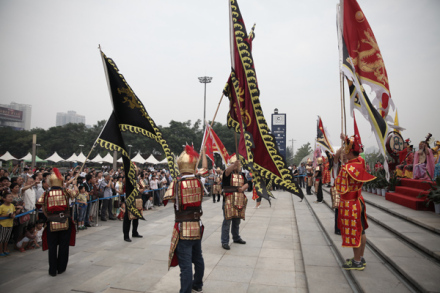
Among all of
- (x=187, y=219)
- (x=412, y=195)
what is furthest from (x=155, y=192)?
(x=412, y=195)

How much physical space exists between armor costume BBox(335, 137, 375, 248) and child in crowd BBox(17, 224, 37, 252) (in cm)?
640

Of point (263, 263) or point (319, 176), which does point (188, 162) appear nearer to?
point (263, 263)

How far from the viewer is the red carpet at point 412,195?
6781 millimetres

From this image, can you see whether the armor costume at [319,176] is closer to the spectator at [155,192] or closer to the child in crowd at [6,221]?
the spectator at [155,192]

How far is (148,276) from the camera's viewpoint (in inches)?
→ 173

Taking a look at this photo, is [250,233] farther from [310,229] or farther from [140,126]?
[140,126]

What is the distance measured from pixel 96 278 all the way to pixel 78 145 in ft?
188

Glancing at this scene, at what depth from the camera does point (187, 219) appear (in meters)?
3.57

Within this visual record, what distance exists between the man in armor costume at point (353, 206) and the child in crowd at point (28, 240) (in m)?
6.40

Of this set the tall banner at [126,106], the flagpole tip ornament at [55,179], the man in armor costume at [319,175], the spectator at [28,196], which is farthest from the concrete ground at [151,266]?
the man in armor costume at [319,175]

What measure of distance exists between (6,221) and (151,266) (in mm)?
3317

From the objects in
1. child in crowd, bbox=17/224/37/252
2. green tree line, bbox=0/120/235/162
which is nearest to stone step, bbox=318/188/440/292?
child in crowd, bbox=17/224/37/252

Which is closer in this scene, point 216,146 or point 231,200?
point 231,200

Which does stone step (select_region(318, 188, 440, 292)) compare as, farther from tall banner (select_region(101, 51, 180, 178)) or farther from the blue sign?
the blue sign
